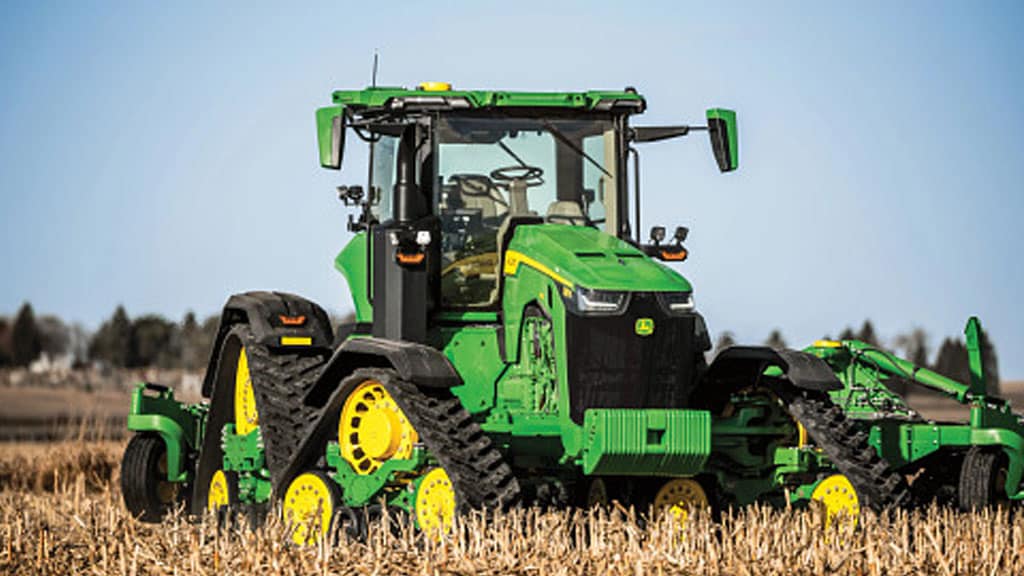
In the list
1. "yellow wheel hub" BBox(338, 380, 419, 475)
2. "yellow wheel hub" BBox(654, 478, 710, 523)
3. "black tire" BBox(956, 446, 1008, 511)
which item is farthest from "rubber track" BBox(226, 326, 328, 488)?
"black tire" BBox(956, 446, 1008, 511)

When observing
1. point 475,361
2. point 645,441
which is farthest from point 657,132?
point 645,441

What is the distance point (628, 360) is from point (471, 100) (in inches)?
92.7

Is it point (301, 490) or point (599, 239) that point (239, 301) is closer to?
point (301, 490)

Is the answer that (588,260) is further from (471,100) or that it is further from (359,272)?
(359,272)

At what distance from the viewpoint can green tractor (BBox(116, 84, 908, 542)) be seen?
35.1 feet

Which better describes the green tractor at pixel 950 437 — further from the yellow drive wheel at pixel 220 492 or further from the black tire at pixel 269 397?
the yellow drive wheel at pixel 220 492

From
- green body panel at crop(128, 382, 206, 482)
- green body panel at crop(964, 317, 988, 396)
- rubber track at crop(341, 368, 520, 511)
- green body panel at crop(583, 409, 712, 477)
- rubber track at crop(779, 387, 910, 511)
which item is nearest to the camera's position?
rubber track at crop(341, 368, 520, 511)

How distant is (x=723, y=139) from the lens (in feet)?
39.4

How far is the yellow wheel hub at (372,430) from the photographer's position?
11102 millimetres

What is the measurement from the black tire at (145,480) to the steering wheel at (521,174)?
196 inches

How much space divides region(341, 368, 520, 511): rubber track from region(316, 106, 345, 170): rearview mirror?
5.56ft

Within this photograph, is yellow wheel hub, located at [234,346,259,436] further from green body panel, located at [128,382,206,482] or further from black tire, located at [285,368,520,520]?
black tire, located at [285,368,520,520]

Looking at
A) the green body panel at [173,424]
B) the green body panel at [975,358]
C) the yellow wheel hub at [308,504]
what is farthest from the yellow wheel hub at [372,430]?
the green body panel at [975,358]

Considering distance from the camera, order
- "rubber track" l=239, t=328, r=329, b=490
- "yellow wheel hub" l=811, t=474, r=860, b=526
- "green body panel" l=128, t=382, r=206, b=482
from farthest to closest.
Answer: "green body panel" l=128, t=382, r=206, b=482, "rubber track" l=239, t=328, r=329, b=490, "yellow wheel hub" l=811, t=474, r=860, b=526
